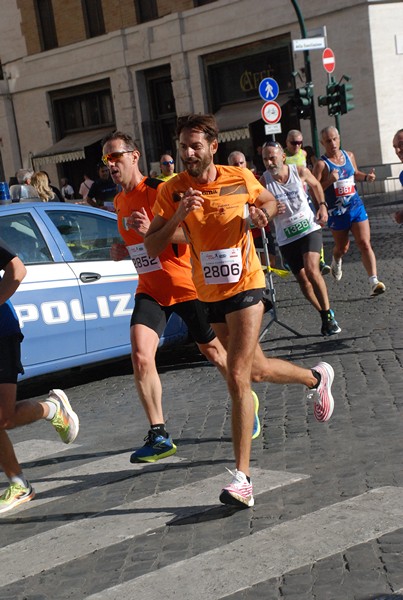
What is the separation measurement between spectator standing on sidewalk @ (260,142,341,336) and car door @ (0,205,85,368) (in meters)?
2.47

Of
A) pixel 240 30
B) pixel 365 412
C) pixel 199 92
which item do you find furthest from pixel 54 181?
pixel 365 412

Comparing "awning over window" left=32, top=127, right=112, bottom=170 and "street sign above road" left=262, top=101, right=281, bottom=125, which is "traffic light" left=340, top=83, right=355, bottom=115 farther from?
"awning over window" left=32, top=127, right=112, bottom=170

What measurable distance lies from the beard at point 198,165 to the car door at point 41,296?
3.07 m

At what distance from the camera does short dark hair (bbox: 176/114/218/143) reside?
576 cm

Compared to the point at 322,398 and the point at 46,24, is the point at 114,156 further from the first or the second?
the point at 46,24

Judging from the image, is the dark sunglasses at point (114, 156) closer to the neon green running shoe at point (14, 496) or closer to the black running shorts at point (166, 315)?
the black running shorts at point (166, 315)

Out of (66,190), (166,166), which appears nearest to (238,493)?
(166,166)

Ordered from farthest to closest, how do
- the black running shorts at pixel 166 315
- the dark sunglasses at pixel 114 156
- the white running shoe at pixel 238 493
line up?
the dark sunglasses at pixel 114 156, the black running shorts at pixel 166 315, the white running shoe at pixel 238 493

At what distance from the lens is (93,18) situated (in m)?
40.3

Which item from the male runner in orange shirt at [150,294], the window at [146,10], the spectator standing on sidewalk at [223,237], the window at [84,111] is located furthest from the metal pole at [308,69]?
the spectator standing on sidewalk at [223,237]

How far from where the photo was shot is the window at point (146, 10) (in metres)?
37.8

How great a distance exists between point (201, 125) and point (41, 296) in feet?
10.7

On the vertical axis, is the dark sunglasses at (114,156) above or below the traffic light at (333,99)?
above

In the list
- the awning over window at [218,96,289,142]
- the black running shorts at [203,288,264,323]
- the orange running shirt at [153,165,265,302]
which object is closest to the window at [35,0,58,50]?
the awning over window at [218,96,289,142]
